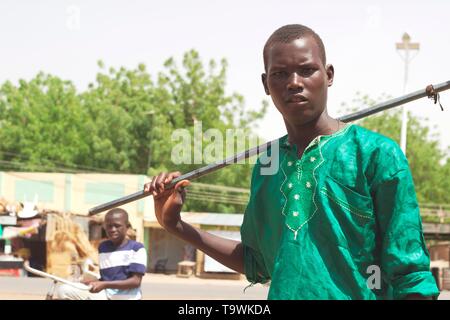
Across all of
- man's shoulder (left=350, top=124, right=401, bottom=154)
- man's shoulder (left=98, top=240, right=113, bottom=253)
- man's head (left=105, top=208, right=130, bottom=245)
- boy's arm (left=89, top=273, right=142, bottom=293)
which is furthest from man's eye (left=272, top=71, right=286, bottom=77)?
man's shoulder (left=98, top=240, right=113, bottom=253)

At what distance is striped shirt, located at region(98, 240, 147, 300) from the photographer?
289 inches

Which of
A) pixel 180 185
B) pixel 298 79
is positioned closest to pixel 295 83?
pixel 298 79

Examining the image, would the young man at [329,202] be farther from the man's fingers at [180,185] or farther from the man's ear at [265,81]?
the man's fingers at [180,185]

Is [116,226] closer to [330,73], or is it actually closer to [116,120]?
[330,73]

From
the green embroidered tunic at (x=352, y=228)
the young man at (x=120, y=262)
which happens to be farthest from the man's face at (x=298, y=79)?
the young man at (x=120, y=262)

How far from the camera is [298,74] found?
92.2 inches

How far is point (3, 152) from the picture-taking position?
42.2 meters

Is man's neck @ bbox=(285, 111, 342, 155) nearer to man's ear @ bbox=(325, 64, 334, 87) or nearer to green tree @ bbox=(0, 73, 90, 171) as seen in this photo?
man's ear @ bbox=(325, 64, 334, 87)

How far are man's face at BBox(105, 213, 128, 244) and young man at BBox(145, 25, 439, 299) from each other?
504 centimetres

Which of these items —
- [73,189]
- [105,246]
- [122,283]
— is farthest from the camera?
[73,189]

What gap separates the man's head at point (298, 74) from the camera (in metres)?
2.34

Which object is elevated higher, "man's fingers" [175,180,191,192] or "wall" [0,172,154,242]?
"wall" [0,172,154,242]

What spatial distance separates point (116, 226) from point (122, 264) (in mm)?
341

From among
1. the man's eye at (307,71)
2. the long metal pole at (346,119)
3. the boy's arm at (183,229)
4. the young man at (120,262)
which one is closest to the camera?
the man's eye at (307,71)
